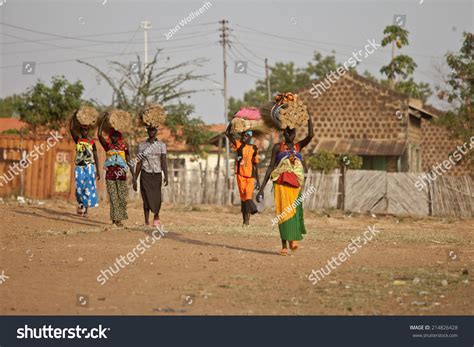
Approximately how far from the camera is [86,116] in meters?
17.5

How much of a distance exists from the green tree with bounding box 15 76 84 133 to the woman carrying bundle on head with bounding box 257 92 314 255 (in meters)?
24.1

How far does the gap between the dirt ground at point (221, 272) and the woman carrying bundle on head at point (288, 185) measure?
0.45 metres

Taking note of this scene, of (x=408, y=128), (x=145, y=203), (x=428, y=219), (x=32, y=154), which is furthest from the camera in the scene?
(x=408, y=128)

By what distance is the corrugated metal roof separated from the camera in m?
34.9

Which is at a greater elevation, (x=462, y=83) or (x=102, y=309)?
(x=462, y=83)

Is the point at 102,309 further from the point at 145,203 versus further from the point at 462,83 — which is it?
the point at 462,83

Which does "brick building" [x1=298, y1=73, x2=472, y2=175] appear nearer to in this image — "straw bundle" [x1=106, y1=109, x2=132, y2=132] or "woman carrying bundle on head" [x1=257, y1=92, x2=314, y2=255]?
"straw bundle" [x1=106, y1=109, x2=132, y2=132]

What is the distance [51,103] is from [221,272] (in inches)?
1044

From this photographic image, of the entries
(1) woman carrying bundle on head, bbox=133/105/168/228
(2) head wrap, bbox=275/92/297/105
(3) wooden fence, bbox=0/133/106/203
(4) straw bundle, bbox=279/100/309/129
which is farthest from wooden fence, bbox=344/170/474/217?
(4) straw bundle, bbox=279/100/309/129

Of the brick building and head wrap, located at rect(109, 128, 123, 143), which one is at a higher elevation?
the brick building

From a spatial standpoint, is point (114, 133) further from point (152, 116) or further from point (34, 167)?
point (34, 167)
